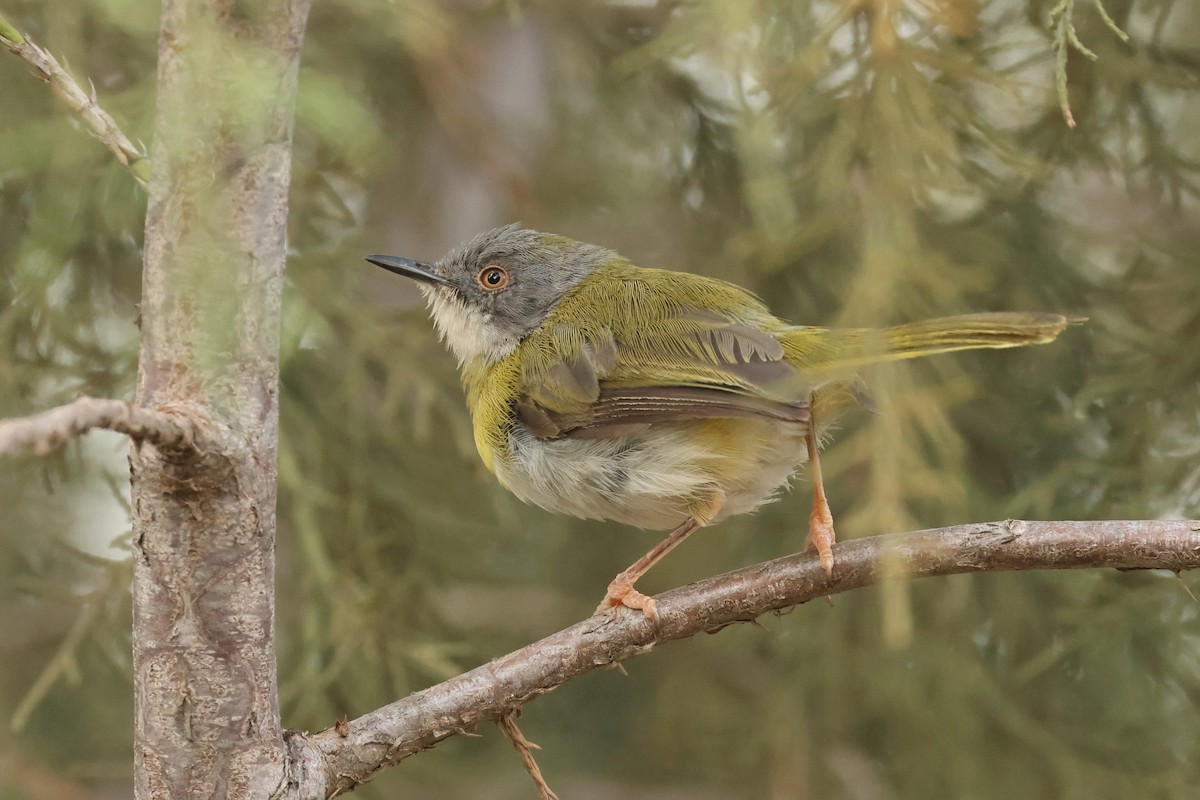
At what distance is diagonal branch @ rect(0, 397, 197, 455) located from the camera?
1.39 meters

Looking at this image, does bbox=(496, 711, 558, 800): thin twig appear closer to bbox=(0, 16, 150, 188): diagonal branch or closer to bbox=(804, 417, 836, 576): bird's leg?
bbox=(804, 417, 836, 576): bird's leg

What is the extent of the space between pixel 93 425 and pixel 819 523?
1852 millimetres

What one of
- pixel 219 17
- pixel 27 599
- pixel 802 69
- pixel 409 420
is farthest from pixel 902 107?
pixel 27 599

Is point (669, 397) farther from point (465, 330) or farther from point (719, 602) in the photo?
point (465, 330)

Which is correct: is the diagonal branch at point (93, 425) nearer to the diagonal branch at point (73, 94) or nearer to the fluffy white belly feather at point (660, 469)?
the diagonal branch at point (73, 94)

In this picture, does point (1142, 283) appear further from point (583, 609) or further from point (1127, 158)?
point (583, 609)

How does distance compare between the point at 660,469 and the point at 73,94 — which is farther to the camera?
the point at 660,469

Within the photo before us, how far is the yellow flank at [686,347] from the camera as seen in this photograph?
2748mm

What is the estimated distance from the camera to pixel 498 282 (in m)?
4.14

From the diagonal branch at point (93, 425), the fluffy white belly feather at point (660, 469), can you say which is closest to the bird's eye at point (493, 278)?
the fluffy white belly feather at point (660, 469)

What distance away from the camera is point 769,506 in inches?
193

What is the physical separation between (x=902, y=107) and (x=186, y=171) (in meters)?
1.74

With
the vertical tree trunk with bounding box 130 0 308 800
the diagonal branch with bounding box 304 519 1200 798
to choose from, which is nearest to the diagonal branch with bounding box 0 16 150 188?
the vertical tree trunk with bounding box 130 0 308 800

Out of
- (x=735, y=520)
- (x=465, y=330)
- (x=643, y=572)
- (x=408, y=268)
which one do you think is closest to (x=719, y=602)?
(x=643, y=572)
